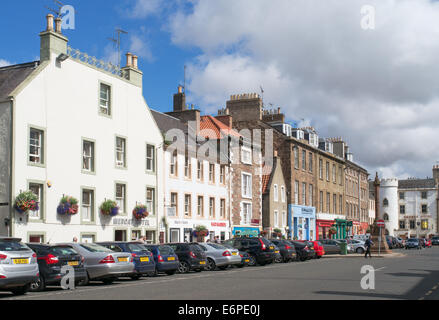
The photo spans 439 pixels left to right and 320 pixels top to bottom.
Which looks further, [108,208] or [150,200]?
[150,200]

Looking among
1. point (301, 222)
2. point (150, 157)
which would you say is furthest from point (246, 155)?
point (150, 157)

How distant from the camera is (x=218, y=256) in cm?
2922

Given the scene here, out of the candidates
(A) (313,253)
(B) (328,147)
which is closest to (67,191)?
(A) (313,253)

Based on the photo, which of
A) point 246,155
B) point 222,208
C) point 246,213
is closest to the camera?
point 222,208

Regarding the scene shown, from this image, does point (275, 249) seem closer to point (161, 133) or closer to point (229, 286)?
point (161, 133)

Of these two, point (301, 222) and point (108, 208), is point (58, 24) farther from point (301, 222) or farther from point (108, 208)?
point (301, 222)

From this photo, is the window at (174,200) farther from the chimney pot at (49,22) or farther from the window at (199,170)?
the chimney pot at (49,22)

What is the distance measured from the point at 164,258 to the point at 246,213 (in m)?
26.9

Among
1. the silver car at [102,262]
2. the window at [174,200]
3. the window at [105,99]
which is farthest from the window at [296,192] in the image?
the silver car at [102,262]

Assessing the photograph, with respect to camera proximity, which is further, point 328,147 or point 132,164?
point 328,147

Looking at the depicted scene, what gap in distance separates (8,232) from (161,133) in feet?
47.4

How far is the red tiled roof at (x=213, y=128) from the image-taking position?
48.4m
